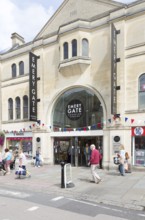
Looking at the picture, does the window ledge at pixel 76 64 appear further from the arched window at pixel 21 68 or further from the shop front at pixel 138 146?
the shop front at pixel 138 146

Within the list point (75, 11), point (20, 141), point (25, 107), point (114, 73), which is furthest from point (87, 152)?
point (75, 11)

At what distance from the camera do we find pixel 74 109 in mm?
16422

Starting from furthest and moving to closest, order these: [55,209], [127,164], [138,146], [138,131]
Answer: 1. [138,146]
2. [138,131]
3. [127,164]
4. [55,209]

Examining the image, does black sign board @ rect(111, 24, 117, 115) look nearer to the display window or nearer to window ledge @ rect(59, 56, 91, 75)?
window ledge @ rect(59, 56, 91, 75)

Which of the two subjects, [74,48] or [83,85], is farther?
[74,48]

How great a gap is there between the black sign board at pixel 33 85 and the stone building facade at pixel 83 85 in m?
0.24

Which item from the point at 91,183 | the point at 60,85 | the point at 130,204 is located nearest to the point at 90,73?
the point at 60,85

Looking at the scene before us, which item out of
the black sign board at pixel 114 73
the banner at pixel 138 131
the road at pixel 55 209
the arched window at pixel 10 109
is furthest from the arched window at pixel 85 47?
the road at pixel 55 209

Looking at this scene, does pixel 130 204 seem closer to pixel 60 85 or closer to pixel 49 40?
pixel 60 85

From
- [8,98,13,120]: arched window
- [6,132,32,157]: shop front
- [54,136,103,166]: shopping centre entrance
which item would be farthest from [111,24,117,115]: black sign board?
[8,98,13,120]: arched window

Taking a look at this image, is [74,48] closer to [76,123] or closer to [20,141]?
[76,123]

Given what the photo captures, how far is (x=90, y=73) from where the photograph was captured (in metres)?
15.4

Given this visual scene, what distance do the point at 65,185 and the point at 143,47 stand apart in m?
9.85

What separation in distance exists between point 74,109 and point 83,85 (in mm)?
2069
